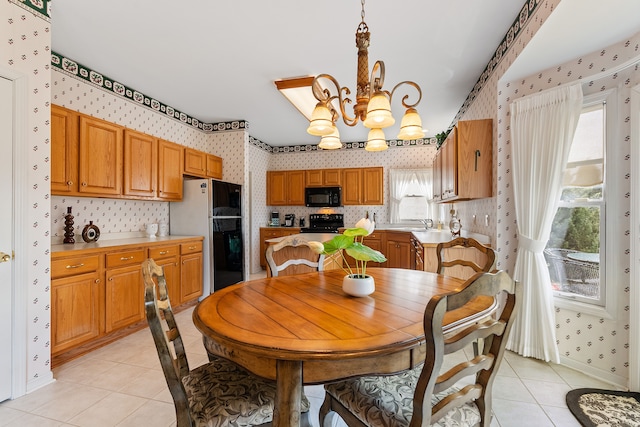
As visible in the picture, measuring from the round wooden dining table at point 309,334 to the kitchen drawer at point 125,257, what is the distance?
5.87 ft

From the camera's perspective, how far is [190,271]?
358 cm

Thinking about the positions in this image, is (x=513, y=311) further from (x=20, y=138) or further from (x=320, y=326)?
(x=20, y=138)

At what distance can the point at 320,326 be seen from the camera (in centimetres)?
104

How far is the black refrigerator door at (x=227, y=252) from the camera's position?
3836 millimetres

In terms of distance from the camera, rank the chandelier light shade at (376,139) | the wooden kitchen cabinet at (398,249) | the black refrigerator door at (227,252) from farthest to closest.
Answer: the wooden kitchen cabinet at (398,249)
the black refrigerator door at (227,252)
the chandelier light shade at (376,139)

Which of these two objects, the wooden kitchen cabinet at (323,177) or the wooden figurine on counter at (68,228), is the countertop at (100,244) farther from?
the wooden kitchen cabinet at (323,177)

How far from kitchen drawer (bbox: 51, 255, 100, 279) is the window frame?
3.82 meters

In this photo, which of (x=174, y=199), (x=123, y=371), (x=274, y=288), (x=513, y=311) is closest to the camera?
(x=513, y=311)

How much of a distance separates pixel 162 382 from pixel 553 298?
2.95 meters

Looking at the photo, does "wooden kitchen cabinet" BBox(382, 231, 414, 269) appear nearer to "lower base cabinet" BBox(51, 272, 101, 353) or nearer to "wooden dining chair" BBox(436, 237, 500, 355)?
"wooden dining chair" BBox(436, 237, 500, 355)

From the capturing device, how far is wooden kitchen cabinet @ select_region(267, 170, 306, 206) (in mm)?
6109

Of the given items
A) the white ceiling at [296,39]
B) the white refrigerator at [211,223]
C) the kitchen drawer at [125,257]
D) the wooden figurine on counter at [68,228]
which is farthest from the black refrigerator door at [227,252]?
the white ceiling at [296,39]

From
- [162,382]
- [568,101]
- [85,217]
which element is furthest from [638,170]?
[85,217]

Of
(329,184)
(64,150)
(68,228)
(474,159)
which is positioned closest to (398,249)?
(329,184)
